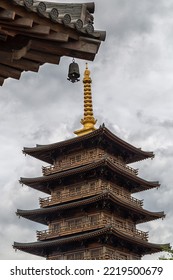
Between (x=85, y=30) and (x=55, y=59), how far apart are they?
1.84ft

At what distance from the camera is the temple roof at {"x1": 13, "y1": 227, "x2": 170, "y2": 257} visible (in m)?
35.5

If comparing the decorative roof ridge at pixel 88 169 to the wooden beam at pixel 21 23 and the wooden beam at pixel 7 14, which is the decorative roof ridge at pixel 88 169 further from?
the wooden beam at pixel 7 14

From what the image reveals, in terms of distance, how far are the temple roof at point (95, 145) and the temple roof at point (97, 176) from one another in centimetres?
226

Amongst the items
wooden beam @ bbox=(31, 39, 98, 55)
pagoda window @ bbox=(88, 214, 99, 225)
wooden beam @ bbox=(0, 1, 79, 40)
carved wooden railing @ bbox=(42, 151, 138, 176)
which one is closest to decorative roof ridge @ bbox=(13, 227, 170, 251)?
pagoda window @ bbox=(88, 214, 99, 225)

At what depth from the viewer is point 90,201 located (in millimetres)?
36906

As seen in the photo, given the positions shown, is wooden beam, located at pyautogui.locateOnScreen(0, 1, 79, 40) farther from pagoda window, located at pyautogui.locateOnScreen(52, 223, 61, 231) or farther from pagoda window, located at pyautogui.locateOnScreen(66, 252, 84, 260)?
pagoda window, located at pyautogui.locateOnScreen(52, 223, 61, 231)

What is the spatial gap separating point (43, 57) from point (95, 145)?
33693mm

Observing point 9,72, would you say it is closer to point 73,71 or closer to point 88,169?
point 73,71

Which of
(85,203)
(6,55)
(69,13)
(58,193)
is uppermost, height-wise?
(58,193)

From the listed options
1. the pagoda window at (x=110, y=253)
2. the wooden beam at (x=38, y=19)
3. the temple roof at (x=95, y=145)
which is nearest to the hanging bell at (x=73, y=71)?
the wooden beam at (x=38, y=19)

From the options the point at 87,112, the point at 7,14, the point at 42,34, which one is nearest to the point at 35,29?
the point at 42,34

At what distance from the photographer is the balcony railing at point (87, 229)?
120 feet


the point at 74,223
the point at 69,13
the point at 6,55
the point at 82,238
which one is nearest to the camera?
the point at 6,55

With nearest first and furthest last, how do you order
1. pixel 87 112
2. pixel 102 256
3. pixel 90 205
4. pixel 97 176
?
pixel 102 256 < pixel 90 205 < pixel 97 176 < pixel 87 112
